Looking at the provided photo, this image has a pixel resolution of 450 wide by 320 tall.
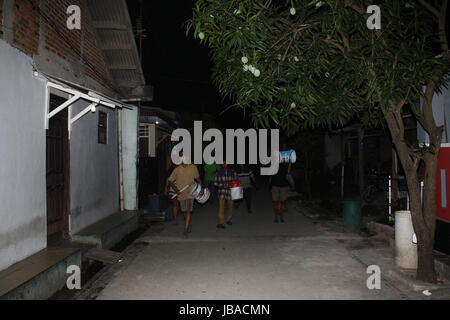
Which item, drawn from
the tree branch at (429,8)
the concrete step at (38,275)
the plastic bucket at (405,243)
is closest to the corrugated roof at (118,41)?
the concrete step at (38,275)

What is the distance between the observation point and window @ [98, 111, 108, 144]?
31.8 feet

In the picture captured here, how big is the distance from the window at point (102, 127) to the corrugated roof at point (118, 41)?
1507mm

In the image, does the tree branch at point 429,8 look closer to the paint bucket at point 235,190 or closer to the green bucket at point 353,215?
the green bucket at point 353,215

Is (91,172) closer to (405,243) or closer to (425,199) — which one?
(405,243)

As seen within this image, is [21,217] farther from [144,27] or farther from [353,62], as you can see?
[144,27]

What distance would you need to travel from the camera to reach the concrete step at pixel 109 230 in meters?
7.61

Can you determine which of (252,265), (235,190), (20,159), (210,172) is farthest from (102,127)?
(252,265)

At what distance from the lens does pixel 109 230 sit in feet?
27.0

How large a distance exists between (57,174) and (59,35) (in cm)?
283

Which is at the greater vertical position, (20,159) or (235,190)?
(20,159)

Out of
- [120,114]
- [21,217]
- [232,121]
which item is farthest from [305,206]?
[232,121]

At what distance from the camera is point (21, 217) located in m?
5.70

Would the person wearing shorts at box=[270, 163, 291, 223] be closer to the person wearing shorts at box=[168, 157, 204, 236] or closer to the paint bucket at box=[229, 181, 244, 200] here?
the paint bucket at box=[229, 181, 244, 200]

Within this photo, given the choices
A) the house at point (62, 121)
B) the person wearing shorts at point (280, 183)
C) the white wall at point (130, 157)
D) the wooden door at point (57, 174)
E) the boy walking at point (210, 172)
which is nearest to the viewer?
the house at point (62, 121)
